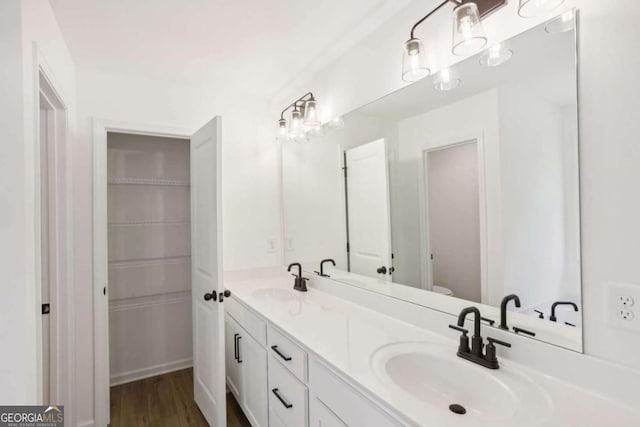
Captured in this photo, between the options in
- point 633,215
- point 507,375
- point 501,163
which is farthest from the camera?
point 501,163

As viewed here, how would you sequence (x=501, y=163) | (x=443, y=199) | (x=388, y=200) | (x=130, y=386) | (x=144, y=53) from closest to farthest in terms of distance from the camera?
(x=501, y=163) < (x=443, y=199) < (x=388, y=200) < (x=144, y=53) < (x=130, y=386)

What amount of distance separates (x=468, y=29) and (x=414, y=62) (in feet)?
0.91

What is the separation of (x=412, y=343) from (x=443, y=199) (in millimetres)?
632

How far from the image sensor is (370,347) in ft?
4.21

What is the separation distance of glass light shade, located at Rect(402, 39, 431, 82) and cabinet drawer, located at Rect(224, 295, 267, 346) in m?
1.44

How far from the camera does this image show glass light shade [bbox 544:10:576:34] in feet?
3.25

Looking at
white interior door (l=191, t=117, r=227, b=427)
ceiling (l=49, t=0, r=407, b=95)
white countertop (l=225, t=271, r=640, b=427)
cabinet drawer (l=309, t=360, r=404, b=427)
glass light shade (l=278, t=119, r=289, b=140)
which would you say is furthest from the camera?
glass light shade (l=278, t=119, r=289, b=140)

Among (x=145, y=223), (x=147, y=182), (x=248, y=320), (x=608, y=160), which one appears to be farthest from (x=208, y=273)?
(x=608, y=160)

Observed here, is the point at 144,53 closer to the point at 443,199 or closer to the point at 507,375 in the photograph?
the point at 443,199

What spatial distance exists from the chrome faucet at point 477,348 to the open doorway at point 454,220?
214mm

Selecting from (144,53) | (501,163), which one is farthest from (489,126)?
(144,53)

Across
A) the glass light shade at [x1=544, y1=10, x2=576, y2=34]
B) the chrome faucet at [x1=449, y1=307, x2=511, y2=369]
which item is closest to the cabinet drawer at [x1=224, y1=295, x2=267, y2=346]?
the chrome faucet at [x1=449, y1=307, x2=511, y2=369]

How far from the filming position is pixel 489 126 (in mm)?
1279

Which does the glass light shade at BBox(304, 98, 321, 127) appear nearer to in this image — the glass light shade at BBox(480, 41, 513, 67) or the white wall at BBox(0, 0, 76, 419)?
the glass light shade at BBox(480, 41, 513, 67)
